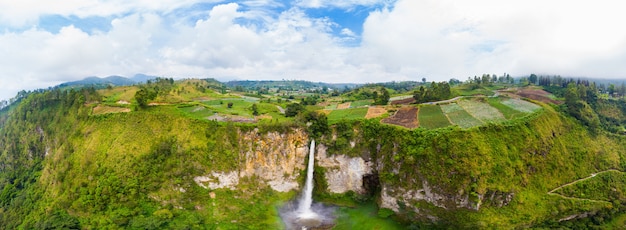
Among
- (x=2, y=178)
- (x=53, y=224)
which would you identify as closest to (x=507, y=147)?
(x=53, y=224)

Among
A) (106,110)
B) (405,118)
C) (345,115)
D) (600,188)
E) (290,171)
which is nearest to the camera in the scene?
(600,188)

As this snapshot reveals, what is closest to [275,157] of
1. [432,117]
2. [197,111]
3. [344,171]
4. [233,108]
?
[344,171]

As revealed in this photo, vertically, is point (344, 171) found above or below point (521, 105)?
below

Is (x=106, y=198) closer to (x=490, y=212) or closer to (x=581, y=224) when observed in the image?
(x=490, y=212)

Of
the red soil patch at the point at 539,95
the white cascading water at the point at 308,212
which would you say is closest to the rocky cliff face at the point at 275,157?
the white cascading water at the point at 308,212

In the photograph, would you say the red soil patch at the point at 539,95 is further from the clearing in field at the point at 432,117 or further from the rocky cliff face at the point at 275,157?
the rocky cliff face at the point at 275,157

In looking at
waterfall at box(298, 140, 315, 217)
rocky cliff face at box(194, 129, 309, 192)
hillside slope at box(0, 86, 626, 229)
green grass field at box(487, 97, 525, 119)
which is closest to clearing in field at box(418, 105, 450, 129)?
hillside slope at box(0, 86, 626, 229)

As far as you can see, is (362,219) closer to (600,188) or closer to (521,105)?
(600,188)

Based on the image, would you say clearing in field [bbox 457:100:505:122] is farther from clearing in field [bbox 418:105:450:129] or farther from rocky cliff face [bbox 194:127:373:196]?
rocky cliff face [bbox 194:127:373:196]
